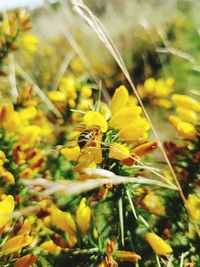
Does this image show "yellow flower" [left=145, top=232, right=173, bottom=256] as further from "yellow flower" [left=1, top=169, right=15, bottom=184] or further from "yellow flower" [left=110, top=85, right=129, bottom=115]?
"yellow flower" [left=1, top=169, right=15, bottom=184]

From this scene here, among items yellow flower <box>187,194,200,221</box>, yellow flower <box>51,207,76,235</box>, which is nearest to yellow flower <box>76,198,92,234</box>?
yellow flower <box>51,207,76,235</box>

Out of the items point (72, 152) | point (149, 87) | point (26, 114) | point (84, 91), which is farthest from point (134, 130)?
point (149, 87)

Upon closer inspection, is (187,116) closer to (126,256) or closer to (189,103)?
(189,103)

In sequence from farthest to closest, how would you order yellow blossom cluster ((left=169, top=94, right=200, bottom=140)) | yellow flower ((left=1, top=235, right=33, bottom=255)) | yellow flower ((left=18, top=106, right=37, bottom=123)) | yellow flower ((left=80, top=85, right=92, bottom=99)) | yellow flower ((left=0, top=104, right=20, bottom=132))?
yellow flower ((left=80, top=85, right=92, bottom=99)) → yellow flower ((left=18, top=106, right=37, bottom=123)) → yellow flower ((left=0, top=104, right=20, bottom=132)) → yellow blossom cluster ((left=169, top=94, right=200, bottom=140)) → yellow flower ((left=1, top=235, right=33, bottom=255))

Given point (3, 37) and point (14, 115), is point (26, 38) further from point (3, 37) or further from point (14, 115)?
point (14, 115)

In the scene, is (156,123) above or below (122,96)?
below

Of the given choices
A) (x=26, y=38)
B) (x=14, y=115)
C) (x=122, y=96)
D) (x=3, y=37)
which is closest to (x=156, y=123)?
(x=26, y=38)
